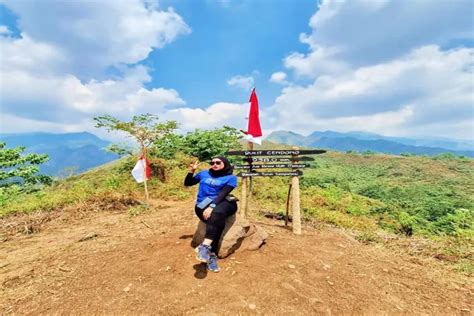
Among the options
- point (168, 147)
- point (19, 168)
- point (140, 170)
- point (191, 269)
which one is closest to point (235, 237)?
point (191, 269)

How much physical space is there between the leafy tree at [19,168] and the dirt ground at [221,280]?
10.2 meters

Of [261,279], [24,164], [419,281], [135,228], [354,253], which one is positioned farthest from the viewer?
[24,164]

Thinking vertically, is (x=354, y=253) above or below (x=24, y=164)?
below

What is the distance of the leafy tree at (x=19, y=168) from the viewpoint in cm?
1514

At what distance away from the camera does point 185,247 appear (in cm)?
555

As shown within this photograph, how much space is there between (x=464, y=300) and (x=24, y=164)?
18.9 metres

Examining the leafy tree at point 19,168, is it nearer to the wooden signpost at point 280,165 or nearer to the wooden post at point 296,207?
the wooden signpost at point 280,165

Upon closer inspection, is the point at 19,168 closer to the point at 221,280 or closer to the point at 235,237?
the point at 235,237

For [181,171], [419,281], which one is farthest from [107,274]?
[181,171]

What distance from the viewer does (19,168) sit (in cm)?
1548

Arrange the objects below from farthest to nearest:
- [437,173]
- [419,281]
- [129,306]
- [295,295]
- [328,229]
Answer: [437,173] < [328,229] < [419,281] < [295,295] < [129,306]

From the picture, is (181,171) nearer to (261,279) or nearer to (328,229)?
(328,229)

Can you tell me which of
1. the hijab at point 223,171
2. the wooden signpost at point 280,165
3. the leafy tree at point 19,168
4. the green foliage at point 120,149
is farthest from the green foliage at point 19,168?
the hijab at point 223,171

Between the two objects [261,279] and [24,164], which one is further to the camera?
[24,164]
